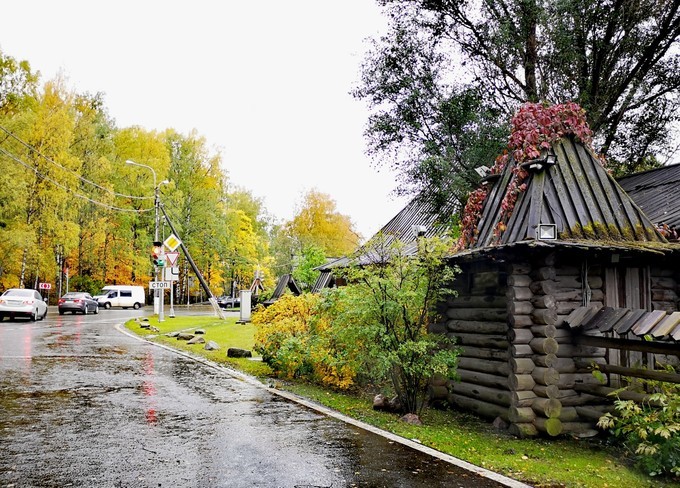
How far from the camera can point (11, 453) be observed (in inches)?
250

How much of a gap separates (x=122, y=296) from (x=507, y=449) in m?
45.5

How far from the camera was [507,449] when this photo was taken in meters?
7.54

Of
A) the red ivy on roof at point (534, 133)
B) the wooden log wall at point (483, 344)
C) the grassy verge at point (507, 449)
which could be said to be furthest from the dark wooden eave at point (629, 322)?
the red ivy on roof at point (534, 133)

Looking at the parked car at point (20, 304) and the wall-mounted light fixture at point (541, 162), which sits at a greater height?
the wall-mounted light fixture at point (541, 162)

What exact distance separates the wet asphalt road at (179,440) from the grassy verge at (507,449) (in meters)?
0.64

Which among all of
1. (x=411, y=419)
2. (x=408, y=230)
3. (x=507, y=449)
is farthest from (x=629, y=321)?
(x=408, y=230)

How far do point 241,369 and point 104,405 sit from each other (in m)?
4.90

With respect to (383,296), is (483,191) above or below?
above

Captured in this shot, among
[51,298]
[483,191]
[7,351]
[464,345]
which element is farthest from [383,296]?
[51,298]

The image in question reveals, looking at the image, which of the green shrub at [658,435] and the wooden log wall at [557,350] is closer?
the green shrub at [658,435]

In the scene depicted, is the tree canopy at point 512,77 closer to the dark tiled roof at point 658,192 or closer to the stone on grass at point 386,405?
the dark tiled roof at point 658,192

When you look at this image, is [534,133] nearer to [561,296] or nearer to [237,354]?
[561,296]

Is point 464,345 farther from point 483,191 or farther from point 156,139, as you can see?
point 156,139

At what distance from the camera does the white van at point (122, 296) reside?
4741cm
